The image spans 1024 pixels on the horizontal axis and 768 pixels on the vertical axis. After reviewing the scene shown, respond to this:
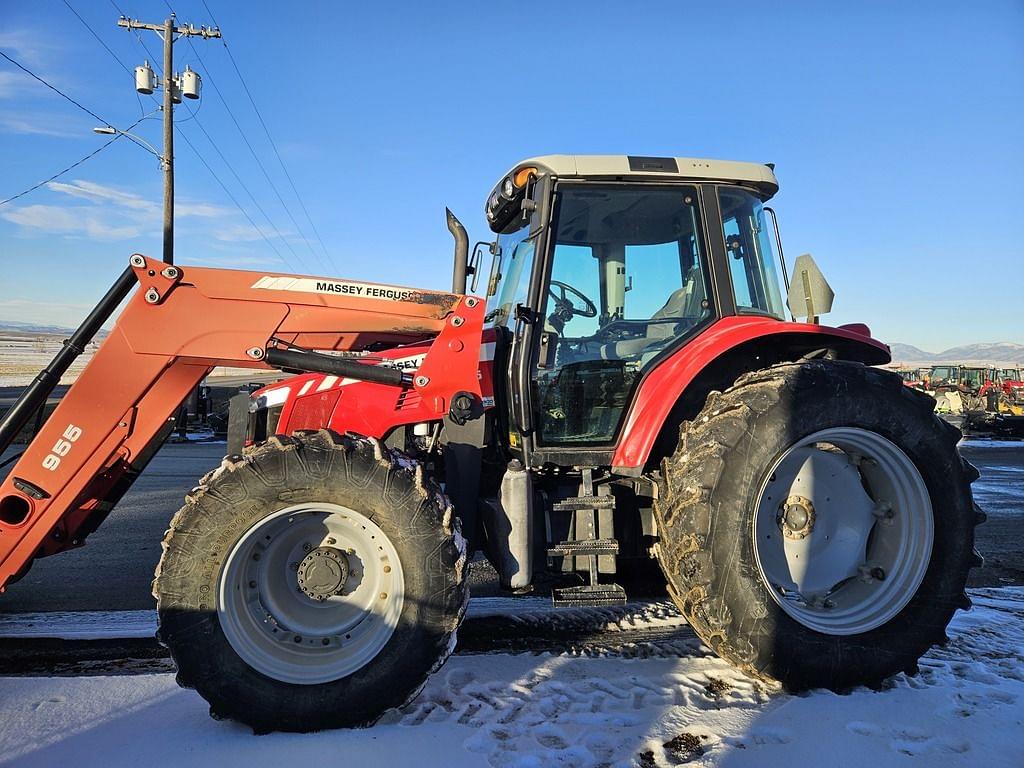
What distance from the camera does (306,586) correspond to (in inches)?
112

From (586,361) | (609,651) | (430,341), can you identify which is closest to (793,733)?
(609,651)

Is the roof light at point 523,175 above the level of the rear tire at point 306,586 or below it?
above

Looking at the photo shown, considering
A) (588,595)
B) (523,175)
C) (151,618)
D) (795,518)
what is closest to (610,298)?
(523,175)

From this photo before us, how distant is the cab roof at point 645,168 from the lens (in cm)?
347

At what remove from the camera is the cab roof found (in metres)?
3.47

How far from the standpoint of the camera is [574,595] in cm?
311

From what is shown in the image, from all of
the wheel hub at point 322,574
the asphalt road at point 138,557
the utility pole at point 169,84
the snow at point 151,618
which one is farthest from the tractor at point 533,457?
the utility pole at point 169,84

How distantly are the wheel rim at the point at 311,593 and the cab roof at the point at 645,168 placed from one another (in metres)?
1.96

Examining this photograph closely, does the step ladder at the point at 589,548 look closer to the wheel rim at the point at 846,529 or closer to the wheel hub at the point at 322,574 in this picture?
the wheel rim at the point at 846,529

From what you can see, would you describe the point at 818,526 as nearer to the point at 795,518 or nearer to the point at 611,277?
the point at 795,518

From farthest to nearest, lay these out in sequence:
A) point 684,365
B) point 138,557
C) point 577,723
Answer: point 138,557 → point 684,365 → point 577,723

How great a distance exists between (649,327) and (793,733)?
1937 millimetres

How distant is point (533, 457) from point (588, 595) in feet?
2.32

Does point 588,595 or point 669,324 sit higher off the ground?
point 669,324
